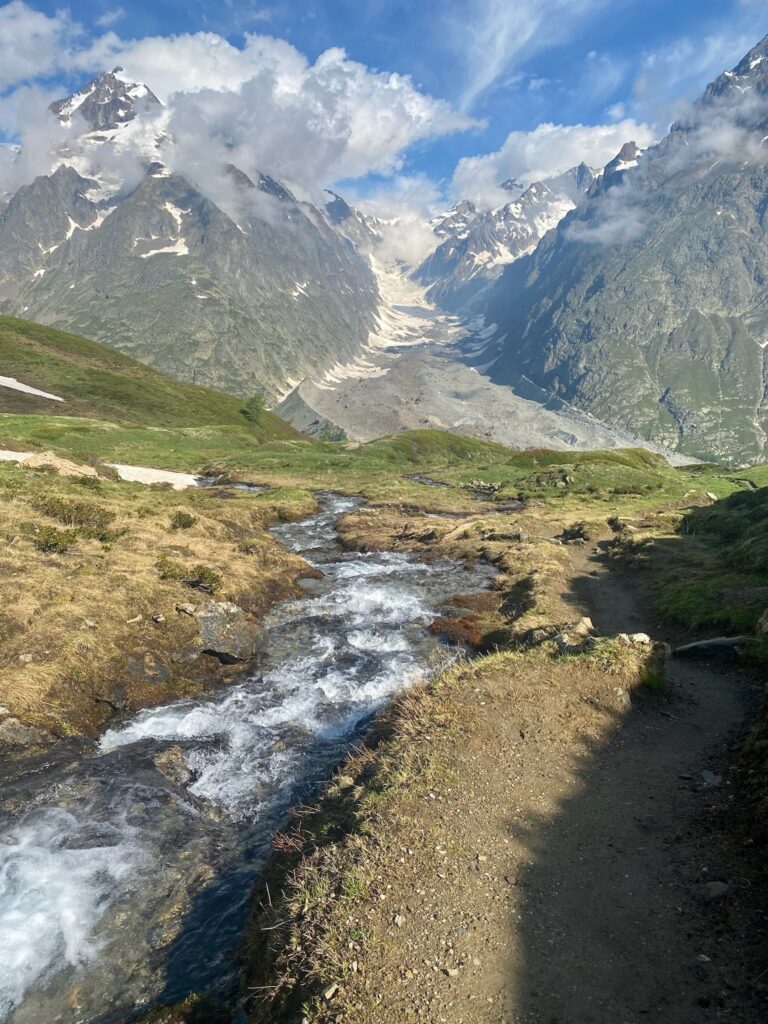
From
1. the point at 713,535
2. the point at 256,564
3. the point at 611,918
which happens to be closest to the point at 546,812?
the point at 611,918

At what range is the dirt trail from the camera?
9203mm

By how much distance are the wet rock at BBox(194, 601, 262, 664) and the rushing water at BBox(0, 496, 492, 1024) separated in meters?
1.21

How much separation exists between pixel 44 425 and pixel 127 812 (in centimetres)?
10304

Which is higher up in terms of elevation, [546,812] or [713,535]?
[713,535]

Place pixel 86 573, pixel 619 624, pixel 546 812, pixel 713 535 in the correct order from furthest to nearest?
1. pixel 713 535
2. pixel 619 624
3. pixel 86 573
4. pixel 546 812

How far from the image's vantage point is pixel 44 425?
101062 mm

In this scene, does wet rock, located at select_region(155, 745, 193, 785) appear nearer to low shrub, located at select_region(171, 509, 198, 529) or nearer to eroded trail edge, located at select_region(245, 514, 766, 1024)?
eroded trail edge, located at select_region(245, 514, 766, 1024)

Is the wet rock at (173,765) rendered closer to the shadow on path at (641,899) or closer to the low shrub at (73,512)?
the shadow on path at (641,899)

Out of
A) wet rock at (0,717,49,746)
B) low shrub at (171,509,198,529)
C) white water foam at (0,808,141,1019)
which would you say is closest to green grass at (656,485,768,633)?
white water foam at (0,808,141,1019)

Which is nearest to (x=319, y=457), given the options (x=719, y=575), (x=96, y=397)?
(x=719, y=575)

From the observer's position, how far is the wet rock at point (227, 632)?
25.8m

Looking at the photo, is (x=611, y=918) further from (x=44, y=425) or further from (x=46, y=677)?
(x=44, y=425)

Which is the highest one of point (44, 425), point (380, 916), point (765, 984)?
point (765, 984)

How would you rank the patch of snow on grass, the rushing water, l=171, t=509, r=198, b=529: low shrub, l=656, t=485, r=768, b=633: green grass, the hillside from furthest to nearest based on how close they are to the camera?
the patch of snow on grass
the hillside
l=171, t=509, r=198, b=529: low shrub
l=656, t=485, r=768, b=633: green grass
the rushing water
